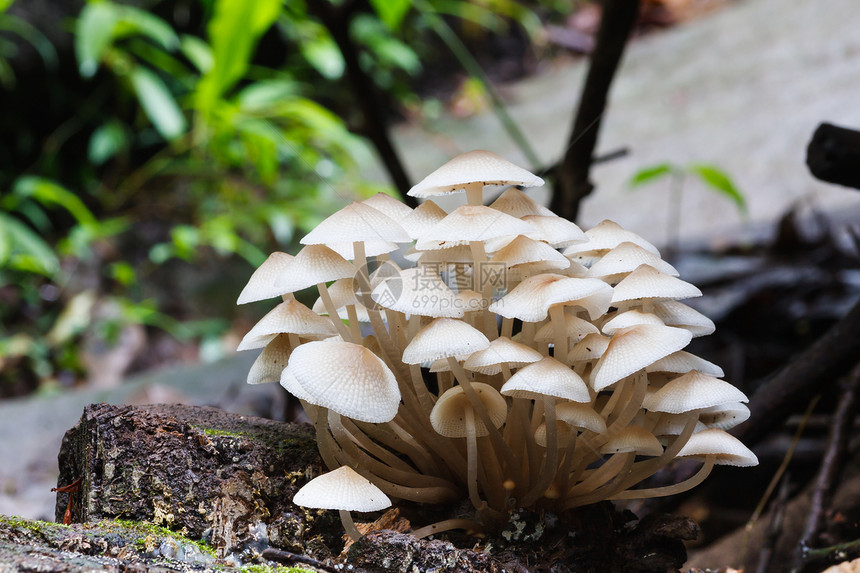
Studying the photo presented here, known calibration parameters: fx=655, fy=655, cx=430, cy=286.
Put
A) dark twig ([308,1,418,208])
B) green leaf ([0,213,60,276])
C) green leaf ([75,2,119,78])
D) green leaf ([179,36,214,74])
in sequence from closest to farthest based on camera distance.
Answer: dark twig ([308,1,418,208]) → green leaf ([75,2,119,78]) → green leaf ([0,213,60,276]) → green leaf ([179,36,214,74])

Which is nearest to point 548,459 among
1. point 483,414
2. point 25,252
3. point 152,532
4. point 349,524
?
point 483,414

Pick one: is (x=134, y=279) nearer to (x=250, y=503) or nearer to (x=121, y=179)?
(x=121, y=179)

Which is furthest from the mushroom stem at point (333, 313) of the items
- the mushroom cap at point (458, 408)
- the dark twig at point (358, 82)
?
the dark twig at point (358, 82)

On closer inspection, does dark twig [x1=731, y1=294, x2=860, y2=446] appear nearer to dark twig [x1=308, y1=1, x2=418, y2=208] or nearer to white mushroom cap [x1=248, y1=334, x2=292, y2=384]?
white mushroom cap [x1=248, y1=334, x2=292, y2=384]

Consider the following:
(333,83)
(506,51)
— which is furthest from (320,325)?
(506,51)

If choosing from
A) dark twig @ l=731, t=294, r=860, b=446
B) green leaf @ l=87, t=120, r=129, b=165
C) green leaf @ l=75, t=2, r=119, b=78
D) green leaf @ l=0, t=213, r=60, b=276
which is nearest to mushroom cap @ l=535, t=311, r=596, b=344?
dark twig @ l=731, t=294, r=860, b=446

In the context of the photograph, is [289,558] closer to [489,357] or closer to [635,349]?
[489,357]
